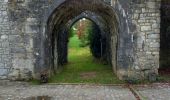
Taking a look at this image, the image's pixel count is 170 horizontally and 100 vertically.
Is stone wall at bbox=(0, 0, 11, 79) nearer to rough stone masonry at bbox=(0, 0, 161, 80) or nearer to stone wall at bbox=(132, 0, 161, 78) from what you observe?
rough stone masonry at bbox=(0, 0, 161, 80)

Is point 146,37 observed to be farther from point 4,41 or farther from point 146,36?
point 4,41

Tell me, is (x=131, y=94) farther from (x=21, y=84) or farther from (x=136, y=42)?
(x=21, y=84)

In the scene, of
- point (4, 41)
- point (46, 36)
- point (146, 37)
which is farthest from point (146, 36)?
point (4, 41)

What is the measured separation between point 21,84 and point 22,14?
2.48m

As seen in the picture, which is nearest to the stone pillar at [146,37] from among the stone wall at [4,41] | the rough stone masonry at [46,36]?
the rough stone masonry at [46,36]

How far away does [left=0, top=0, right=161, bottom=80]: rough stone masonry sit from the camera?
43.0ft

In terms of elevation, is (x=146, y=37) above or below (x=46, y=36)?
below

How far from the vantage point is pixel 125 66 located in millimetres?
13328

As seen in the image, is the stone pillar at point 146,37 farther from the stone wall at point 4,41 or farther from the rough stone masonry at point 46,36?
the stone wall at point 4,41

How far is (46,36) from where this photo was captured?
529 inches

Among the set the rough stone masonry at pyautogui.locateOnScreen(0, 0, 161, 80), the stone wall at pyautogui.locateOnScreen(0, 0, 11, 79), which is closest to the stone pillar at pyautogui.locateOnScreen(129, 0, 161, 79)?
the rough stone masonry at pyautogui.locateOnScreen(0, 0, 161, 80)

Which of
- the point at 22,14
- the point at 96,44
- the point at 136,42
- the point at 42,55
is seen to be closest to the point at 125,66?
the point at 136,42

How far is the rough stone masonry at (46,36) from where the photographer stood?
516 inches

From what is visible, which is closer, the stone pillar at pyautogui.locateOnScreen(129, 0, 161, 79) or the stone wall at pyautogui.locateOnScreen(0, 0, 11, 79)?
the stone pillar at pyautogui.locateOnScreen(129, 0, 161, 79)
